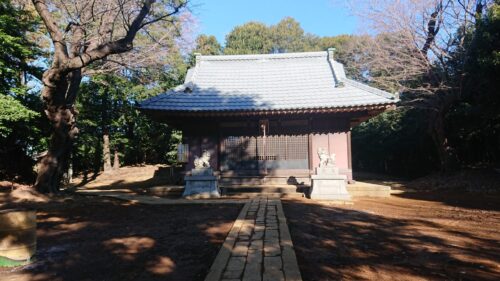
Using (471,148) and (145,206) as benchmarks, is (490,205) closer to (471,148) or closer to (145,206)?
(145,206)

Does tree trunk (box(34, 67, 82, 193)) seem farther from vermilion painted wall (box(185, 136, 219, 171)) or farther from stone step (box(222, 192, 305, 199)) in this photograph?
stone step (box(222, 192, 305, 199))

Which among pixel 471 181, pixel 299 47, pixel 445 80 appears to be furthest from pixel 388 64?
pixel 299 47

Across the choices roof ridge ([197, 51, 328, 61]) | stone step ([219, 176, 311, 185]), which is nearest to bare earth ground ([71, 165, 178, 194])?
roof ridge ([197, 51, 328, 61])

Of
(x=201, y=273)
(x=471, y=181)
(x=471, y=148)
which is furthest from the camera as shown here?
(x=471, y=148)

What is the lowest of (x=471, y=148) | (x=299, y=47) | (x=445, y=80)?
(x=471, y=148)

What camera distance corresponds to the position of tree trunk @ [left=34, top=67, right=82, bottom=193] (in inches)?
354

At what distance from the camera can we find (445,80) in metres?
15.7

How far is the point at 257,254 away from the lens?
13.5 ft

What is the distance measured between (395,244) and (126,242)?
394cm

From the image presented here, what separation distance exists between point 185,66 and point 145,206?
18831 millimetres

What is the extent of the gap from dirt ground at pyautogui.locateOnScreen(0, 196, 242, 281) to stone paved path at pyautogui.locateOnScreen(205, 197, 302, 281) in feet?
A: 0.64

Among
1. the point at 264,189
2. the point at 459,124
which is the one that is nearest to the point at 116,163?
the point at 264,189

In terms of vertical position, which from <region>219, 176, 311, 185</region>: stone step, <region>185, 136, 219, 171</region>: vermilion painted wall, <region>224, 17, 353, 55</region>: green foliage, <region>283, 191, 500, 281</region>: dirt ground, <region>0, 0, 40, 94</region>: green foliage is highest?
<region>224, 17, 353, 55</region>: green foliage

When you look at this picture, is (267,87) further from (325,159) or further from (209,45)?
(209,45)
